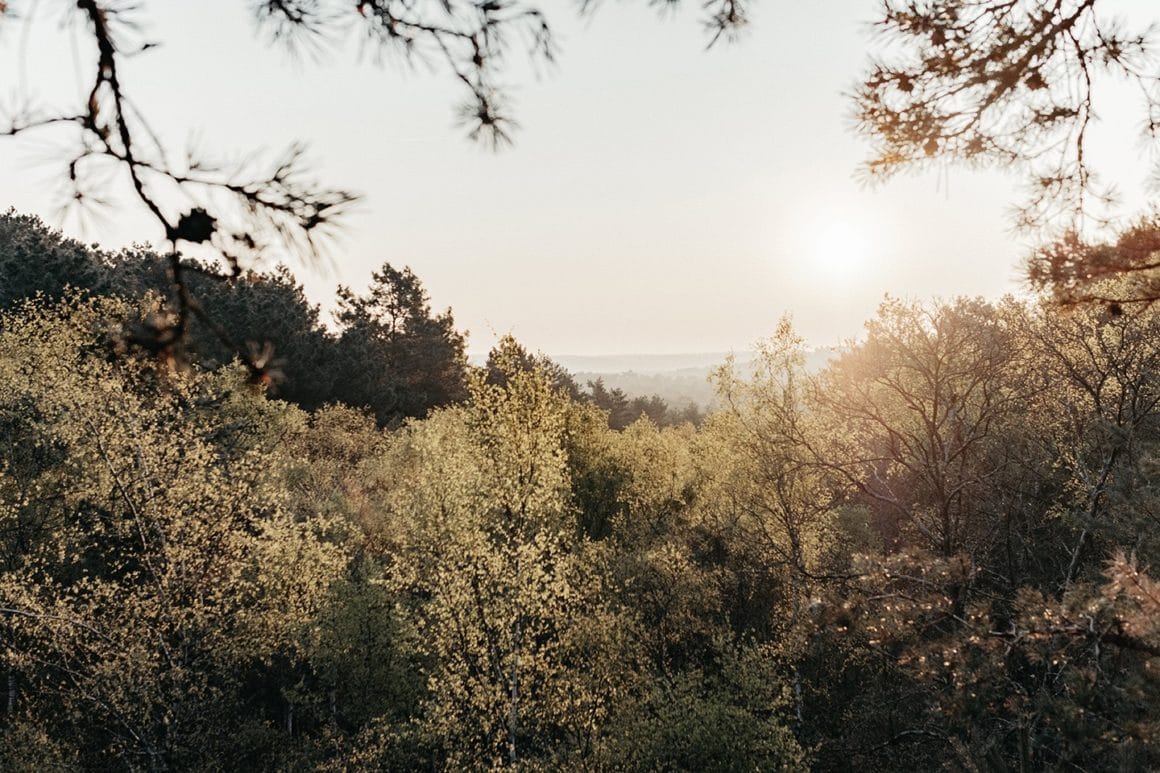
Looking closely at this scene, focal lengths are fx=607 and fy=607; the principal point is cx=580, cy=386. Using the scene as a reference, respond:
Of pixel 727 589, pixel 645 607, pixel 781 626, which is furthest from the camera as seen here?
pixel 727 589

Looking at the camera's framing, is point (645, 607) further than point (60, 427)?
Yes

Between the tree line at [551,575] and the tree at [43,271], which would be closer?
the tree line at [551,575]

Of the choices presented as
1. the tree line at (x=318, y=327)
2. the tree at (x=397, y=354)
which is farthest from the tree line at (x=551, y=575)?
the tree at (x=397, y=354)

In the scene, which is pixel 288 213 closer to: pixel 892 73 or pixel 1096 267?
pixel 892 73

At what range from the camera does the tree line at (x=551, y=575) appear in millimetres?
14078

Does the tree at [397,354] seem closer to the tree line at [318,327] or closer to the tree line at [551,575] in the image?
the tree line at [318,327]

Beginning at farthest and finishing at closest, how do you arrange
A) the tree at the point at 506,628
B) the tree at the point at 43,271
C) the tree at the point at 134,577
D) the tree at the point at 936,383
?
the tree at the point at 43,271, the tree at the point at 506,628, the tree at the point at 134,577, the tree at the point at 936,383

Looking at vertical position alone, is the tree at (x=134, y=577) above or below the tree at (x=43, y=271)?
below

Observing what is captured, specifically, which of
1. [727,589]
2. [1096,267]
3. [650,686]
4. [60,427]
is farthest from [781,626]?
[60,427]

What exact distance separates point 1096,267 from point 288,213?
544 centimetres

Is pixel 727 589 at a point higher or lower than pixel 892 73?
lower

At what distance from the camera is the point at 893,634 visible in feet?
29.6

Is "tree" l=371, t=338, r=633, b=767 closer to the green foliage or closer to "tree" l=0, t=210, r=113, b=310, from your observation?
the green foliage

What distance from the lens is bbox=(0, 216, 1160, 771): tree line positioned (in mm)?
14078
